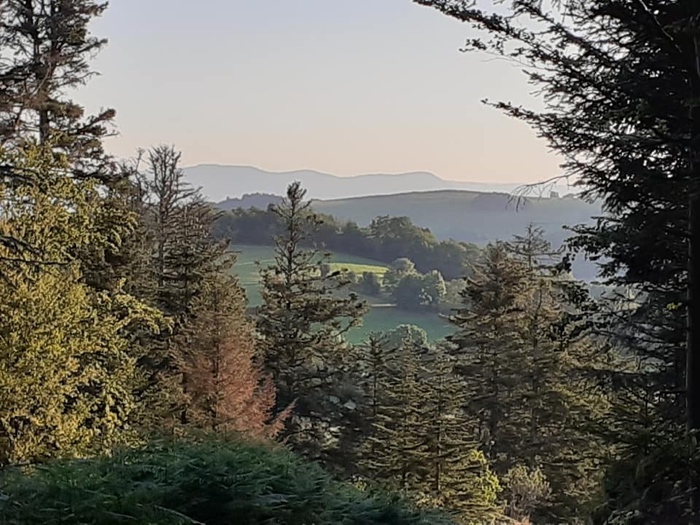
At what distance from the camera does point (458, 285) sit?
978 inches

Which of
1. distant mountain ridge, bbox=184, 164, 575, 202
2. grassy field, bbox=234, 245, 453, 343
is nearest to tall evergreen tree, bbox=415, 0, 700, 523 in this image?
grassy field, bbox=234, 245, 453, 343

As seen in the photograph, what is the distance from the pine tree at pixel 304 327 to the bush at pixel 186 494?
10506 millimetres

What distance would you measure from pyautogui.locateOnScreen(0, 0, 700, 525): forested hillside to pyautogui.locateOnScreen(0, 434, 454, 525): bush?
12mm

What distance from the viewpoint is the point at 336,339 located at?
14891mm

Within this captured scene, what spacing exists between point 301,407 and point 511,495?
4.49 m

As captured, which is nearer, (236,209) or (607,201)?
(607,201)

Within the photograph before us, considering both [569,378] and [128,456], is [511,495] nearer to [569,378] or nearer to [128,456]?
[569,378]

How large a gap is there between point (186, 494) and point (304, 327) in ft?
38.8

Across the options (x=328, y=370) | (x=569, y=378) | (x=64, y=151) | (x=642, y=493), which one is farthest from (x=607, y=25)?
(x=328, y=370)

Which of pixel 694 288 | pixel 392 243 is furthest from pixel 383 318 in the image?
pixel 694 288

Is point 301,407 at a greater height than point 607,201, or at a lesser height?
lesser

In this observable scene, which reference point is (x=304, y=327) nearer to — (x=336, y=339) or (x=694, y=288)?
(x=336, y=339)

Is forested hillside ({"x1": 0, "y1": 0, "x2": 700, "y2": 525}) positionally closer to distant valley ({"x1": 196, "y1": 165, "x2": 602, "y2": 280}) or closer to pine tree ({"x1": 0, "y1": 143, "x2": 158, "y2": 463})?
pine tree ({"x1": 0, "y1": 143, "x2": 158, "y2": 463})

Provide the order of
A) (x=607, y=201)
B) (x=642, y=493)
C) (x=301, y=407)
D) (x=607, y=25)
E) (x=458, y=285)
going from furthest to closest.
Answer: (x=458, y=285), (x=301, y=407), (x=607, y=201), (x=607, y=25), (x=642, y=493)
